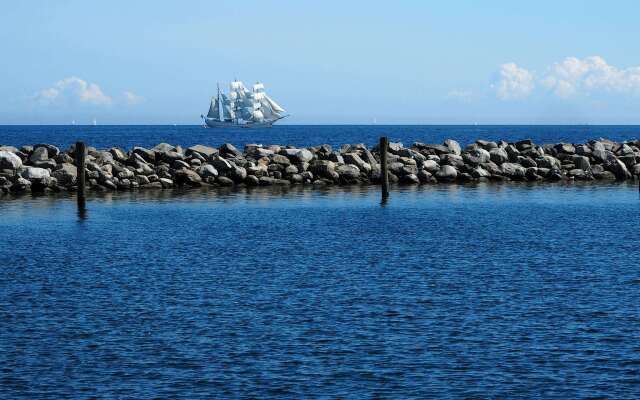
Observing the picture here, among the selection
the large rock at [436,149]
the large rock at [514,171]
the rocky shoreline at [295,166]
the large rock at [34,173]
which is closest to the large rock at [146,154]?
the rocky shoreline at [295,166]

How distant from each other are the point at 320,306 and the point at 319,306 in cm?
2

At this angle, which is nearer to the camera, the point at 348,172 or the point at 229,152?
the point at 348,172

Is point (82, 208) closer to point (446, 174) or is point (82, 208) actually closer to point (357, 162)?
point (357, 162)

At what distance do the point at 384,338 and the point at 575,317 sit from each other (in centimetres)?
456

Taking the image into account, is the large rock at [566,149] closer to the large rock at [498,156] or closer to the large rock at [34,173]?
the large rock at [498,156]

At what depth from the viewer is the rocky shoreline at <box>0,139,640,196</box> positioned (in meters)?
55.1

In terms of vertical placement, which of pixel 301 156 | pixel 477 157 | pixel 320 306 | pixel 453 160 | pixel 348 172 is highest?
pixel 301 156

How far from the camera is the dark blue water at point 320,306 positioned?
16156 mm

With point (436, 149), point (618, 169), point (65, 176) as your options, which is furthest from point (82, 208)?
point (618, 169)

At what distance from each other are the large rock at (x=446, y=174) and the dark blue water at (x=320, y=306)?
17.9 metres

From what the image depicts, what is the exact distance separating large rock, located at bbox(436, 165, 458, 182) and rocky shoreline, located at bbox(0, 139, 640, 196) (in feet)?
0.20

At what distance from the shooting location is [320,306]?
22.2 meters

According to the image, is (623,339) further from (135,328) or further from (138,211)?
(138,211)

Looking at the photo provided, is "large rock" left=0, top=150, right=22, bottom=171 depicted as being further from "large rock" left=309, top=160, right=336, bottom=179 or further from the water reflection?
"large rock" left=309, top=160, right=336, bottom=179
